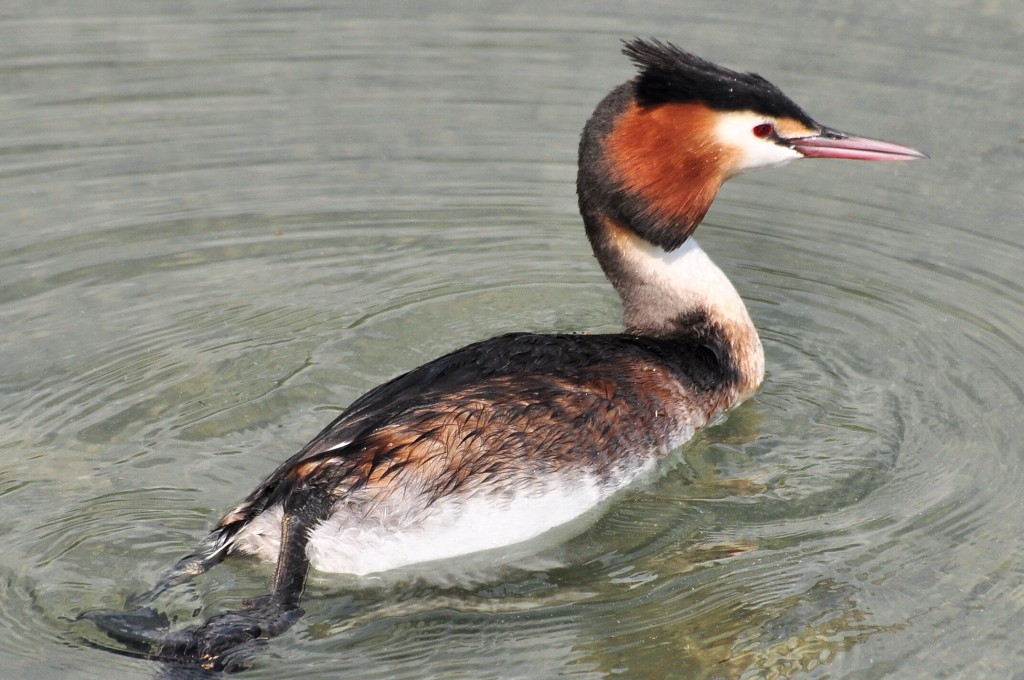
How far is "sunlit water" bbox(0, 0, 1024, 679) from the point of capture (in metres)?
4.97

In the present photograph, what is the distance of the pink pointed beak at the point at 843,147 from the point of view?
20.0 ft

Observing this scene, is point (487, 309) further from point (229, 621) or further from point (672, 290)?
point (229, 621)

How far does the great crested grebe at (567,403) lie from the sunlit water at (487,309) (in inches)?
6.3

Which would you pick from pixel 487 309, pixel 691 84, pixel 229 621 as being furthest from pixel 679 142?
pixel 229 621

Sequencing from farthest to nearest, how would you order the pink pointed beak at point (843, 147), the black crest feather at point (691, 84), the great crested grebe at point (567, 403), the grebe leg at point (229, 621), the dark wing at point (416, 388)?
1. the pink pointed beak at point (843, 147)
2. the black crest feather at point (691, 84)
3. the dark wing at point (416, 388)
4. the great crested grebe at point (567, 403)
5. the grebe leg at point (229, 621)

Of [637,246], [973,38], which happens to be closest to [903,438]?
[637,246]

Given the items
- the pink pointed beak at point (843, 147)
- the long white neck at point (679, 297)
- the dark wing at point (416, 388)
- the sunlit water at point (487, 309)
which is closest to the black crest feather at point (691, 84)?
the pink pointed beak at point (843, 147)

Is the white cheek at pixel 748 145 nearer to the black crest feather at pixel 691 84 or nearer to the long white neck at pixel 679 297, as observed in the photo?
the black crest feather at pixel 691 84

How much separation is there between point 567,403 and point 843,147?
175cm

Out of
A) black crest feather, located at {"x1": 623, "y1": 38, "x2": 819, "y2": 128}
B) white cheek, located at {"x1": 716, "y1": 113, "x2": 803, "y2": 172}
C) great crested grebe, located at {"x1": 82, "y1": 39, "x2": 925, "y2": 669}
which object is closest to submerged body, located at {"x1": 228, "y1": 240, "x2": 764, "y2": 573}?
great crested grebe, located at {"x1": 82, "y1": 39, "x2": 925, "y2": 669}

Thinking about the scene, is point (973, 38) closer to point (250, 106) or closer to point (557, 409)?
point (250, 106)

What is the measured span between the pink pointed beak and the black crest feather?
0.25 metres

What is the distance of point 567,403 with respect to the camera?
540 cm

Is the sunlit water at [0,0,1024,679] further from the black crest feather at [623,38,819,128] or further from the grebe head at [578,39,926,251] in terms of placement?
the black crest feather at [623,38,819,128]
